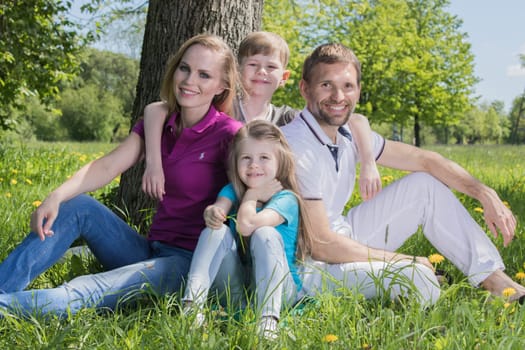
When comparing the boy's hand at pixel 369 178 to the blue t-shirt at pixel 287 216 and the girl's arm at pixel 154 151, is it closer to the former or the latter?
the blue t-shirt at pixel 287 216

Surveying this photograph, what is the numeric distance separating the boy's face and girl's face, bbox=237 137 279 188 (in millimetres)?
808

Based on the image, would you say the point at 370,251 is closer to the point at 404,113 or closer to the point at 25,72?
the point at 25,72

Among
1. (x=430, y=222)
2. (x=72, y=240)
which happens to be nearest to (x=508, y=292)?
(x=430, y=222)

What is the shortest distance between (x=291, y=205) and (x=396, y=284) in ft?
1.89

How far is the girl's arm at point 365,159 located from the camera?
310 centimetres

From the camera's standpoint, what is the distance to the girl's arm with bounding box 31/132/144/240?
2.72 meters

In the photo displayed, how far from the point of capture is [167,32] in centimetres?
418

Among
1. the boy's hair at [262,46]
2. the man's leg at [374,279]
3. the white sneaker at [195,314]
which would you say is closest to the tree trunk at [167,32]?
the boy's hair at [262,46]

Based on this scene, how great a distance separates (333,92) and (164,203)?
39.2 inches

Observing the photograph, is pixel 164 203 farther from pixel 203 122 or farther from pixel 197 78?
pixel 197 78

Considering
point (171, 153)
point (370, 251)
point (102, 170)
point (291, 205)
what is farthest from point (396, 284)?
point (102, 170)

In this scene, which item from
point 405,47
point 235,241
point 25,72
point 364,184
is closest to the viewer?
point 235,241

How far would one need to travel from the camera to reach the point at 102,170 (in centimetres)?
298

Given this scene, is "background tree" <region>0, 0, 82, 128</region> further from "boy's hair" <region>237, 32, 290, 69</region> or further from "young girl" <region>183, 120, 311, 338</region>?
"young girl" <region>183, 120, 311, 338</region>
